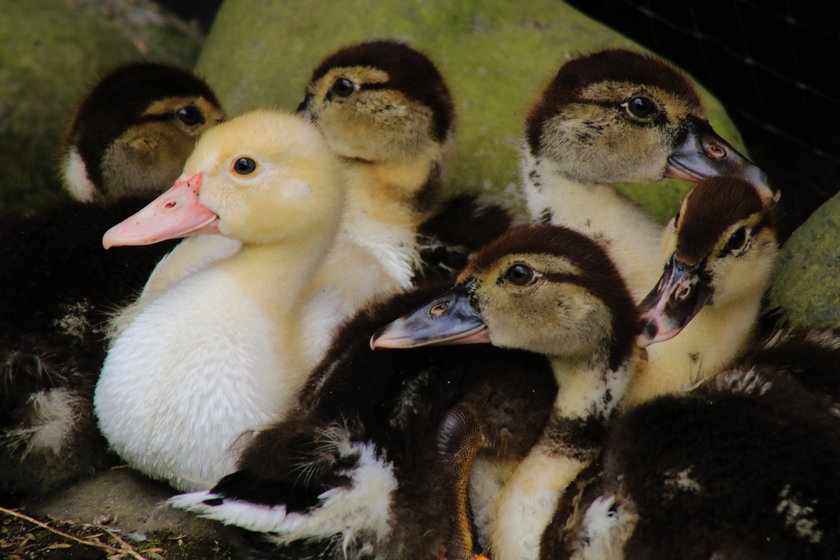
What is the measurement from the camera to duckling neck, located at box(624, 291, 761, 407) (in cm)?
310

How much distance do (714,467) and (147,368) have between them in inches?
61.6

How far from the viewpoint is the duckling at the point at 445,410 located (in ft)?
8.90

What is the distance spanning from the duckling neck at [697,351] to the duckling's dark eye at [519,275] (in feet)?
1.49

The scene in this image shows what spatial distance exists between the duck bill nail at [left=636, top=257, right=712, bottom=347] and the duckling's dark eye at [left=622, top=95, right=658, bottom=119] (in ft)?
2.25

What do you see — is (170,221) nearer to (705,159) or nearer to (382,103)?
(382,103)

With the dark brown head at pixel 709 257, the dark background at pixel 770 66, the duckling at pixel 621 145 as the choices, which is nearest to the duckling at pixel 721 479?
the dark brown head at pixel 709 257

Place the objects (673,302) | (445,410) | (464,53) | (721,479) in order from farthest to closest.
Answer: (464,53) → (673,302) → (445,410) → (721,479)

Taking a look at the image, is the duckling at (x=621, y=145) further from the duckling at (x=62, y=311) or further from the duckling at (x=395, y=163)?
the duckling at (x=62, y=311)

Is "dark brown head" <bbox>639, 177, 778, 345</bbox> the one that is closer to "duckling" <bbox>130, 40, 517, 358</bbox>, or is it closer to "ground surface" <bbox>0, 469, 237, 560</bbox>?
"duckling" <bbox>130, 40, 517, 358</bbox>

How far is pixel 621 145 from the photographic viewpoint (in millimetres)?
3590

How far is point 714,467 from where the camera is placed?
246 cm

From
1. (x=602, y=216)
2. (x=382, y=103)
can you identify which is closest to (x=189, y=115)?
(x=382, y=103)

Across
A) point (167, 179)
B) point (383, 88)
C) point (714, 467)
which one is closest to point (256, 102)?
point (167, 179)

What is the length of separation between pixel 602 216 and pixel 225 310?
1.28 metres
